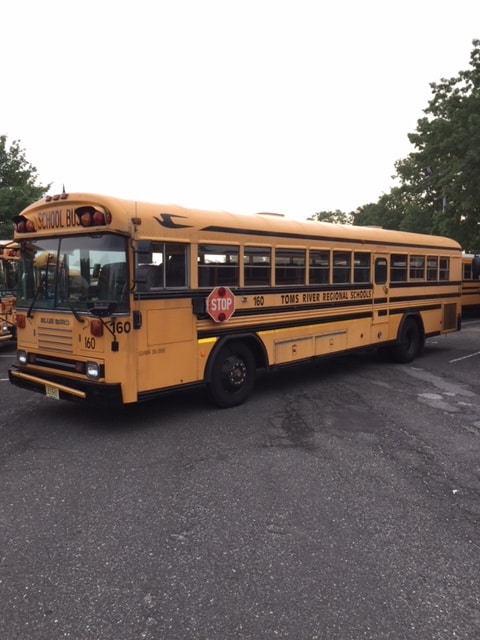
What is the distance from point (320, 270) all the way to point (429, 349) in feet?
19.7

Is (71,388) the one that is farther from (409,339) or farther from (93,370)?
(409,339)

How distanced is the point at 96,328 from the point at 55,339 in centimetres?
84

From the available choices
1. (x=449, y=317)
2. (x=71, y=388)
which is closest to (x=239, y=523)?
(x=71, y=388)

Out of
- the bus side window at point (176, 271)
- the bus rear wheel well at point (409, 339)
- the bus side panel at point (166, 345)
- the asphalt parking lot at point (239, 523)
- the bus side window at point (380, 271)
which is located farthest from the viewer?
the bus rear wheel well at point (409, 339)

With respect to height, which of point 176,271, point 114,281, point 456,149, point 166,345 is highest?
point 456,149

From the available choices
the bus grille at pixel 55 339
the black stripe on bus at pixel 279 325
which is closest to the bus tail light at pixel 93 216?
the bus grille at pixel 55 339

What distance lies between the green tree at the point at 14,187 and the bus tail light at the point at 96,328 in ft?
77.7

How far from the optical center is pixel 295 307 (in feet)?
25.5

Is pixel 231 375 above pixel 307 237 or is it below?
below

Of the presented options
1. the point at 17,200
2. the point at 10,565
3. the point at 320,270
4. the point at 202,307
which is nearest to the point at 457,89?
the point at 320,270

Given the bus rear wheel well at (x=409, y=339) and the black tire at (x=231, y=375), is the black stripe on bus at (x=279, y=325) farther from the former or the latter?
the bus rear wheel well at (x=409, y=339)

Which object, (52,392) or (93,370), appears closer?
(93,370)

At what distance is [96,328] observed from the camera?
214 inches

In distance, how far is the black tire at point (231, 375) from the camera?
6668 mm
